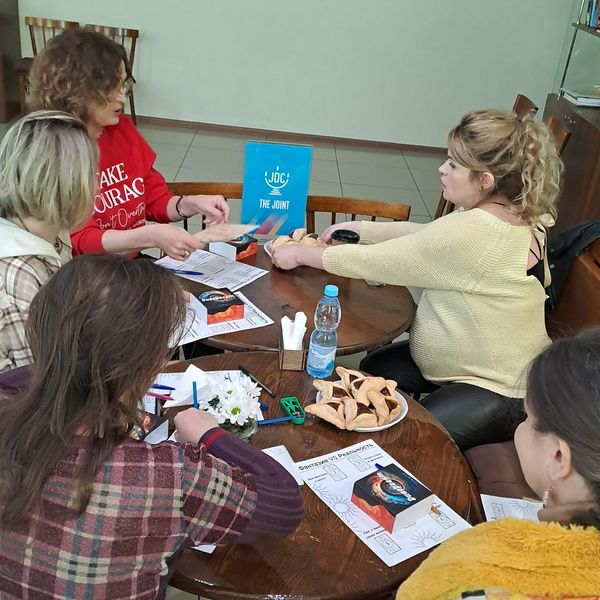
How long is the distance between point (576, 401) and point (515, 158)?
1.10m

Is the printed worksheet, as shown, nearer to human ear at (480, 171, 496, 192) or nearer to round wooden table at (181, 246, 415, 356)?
round wooden table at (181, 246, 415, 356)

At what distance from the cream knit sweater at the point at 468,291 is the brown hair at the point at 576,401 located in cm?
86

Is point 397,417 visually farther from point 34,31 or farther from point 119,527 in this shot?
point 34,31

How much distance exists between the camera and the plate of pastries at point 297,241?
2.35 metres

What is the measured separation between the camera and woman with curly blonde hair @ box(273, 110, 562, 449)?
1925 mm

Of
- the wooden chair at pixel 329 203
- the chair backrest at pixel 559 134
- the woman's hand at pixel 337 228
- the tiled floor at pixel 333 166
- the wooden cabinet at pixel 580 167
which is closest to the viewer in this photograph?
the woman's hand at pixel 337 228

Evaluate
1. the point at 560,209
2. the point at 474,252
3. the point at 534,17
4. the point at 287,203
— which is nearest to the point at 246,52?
the point at 534,17

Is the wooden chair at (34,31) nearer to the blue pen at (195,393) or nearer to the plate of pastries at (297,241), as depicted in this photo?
the plate of pastries at (297,241)

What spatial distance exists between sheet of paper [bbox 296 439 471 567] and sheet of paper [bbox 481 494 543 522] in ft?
0.67

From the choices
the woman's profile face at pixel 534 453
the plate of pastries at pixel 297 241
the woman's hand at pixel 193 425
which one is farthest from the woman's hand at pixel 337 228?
the woman's profile face at pixel 534 453

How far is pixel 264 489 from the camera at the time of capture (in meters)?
1.12

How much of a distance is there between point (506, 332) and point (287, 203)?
Result: 957mm

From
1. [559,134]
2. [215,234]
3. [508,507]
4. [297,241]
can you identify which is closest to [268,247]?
[297,241]

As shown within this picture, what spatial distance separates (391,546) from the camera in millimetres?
1216
